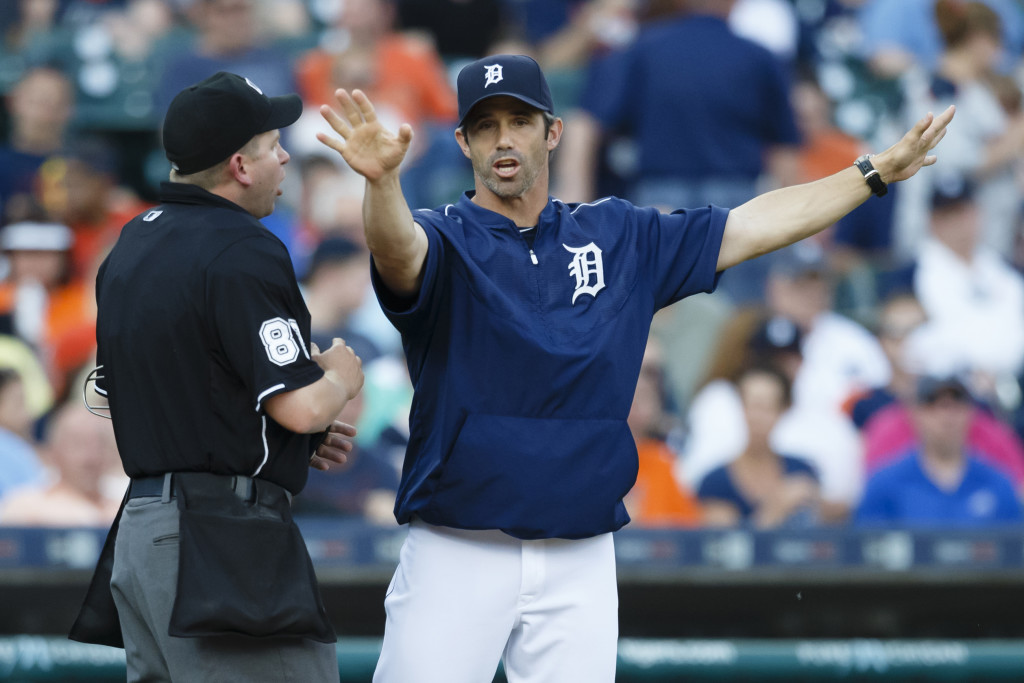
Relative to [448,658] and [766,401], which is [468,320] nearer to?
[448,658]

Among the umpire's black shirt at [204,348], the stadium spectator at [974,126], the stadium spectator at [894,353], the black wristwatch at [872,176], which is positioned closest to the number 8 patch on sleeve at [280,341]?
the umpire's black shirt at [204,348]

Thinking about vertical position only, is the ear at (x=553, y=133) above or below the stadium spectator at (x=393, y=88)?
below

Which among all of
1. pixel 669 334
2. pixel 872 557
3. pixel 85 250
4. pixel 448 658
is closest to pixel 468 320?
pixel 448 658

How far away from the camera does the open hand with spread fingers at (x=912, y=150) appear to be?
3.17m

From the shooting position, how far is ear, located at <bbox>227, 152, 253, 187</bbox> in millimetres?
2830

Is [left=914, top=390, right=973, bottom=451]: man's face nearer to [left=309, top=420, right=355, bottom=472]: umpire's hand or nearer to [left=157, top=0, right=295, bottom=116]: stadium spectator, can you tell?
[left=309, top=420, right=355, bottom=472]: umpire's hand

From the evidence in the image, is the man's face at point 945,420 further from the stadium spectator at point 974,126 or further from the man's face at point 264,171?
the man's face at point 264,171

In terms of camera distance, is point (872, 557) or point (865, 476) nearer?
point (872, 557)

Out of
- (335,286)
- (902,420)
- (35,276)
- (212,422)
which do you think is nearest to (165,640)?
(212,422)

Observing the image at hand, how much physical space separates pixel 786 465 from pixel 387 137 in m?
3.24

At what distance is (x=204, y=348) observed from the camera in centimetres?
269

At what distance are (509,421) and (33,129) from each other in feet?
17.0

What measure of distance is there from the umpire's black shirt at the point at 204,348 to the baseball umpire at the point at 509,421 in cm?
28

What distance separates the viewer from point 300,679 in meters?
2.72
